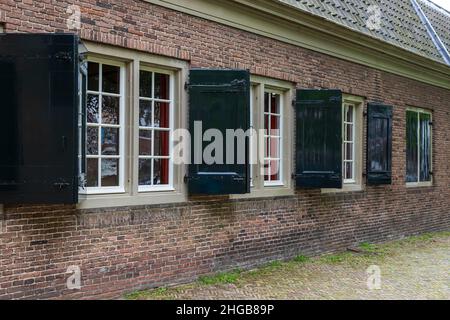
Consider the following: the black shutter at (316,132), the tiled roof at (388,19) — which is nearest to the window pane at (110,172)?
the black shutter at (316,132)

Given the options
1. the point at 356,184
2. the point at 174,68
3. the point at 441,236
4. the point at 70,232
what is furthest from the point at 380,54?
the point at 70,232

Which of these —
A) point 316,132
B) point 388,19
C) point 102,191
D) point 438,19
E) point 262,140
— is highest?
point 438,19

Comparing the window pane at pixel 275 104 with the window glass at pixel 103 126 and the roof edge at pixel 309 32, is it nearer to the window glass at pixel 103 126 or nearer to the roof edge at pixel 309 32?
the roof edge at pixel 309 32

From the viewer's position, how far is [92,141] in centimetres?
670

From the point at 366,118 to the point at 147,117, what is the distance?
19.2ft

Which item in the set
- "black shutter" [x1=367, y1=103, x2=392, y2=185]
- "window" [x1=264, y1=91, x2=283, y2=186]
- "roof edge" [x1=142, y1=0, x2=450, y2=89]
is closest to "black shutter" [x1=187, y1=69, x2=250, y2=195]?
"roof edge" [x1=142, y1=0, x2=450, y2=89]

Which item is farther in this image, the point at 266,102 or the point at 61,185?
the point at 266,102

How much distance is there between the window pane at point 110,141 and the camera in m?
6.84

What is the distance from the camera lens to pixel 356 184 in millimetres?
11469

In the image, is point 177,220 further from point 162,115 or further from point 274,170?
point 274,170

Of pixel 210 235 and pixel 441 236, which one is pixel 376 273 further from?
pixel 441 236

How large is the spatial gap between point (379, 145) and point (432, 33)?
17.4ft

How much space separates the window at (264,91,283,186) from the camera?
30.8 feet

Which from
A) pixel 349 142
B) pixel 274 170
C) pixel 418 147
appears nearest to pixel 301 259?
pixel 274 170
